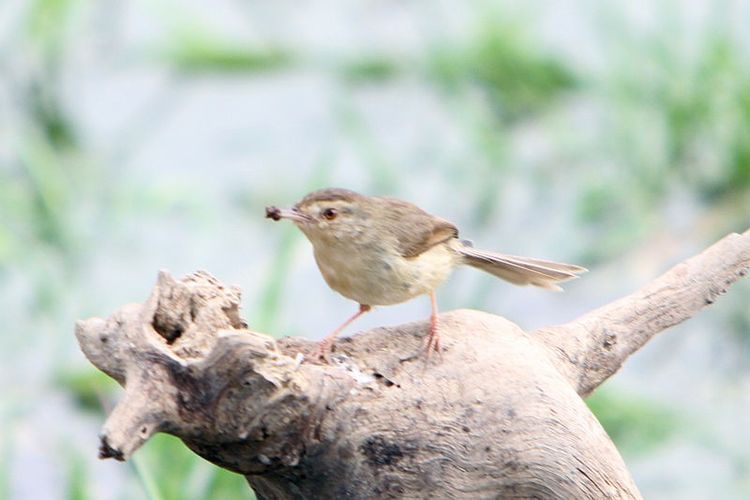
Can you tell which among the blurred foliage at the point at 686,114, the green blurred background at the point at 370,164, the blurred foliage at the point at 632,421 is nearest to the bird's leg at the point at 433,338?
the green blurred background at the point at 370,164

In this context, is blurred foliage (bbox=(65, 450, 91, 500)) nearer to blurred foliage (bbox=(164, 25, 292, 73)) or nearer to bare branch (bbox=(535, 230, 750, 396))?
bare branch (bbox=(535, 230, 750, 396))

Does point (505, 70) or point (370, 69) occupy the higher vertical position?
point (505, 70)

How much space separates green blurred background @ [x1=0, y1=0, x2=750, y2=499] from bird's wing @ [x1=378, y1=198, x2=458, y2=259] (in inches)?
39.0

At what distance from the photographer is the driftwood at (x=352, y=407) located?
1856mm

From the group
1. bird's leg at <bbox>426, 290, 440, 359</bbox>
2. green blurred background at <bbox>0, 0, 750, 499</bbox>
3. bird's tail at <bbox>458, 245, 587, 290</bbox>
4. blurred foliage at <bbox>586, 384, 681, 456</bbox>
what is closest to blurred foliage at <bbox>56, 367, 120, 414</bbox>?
green blurred background at <bbox>0, 0, 750, 499</bbox>

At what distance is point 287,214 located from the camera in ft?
8.50

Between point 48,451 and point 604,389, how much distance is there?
164 cm

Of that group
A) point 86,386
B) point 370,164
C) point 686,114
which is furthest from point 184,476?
point 686,114

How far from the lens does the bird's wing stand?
265 centimetres

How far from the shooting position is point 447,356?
6.88 feet

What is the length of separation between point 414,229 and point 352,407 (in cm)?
75

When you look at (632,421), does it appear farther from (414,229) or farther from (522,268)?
(414,229)

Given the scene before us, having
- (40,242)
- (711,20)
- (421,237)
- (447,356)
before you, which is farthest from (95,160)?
(447,356)

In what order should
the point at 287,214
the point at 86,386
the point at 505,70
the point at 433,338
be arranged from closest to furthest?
the point at 433,338
the point at 287,214
the point at 86,386
the point at 505,70
